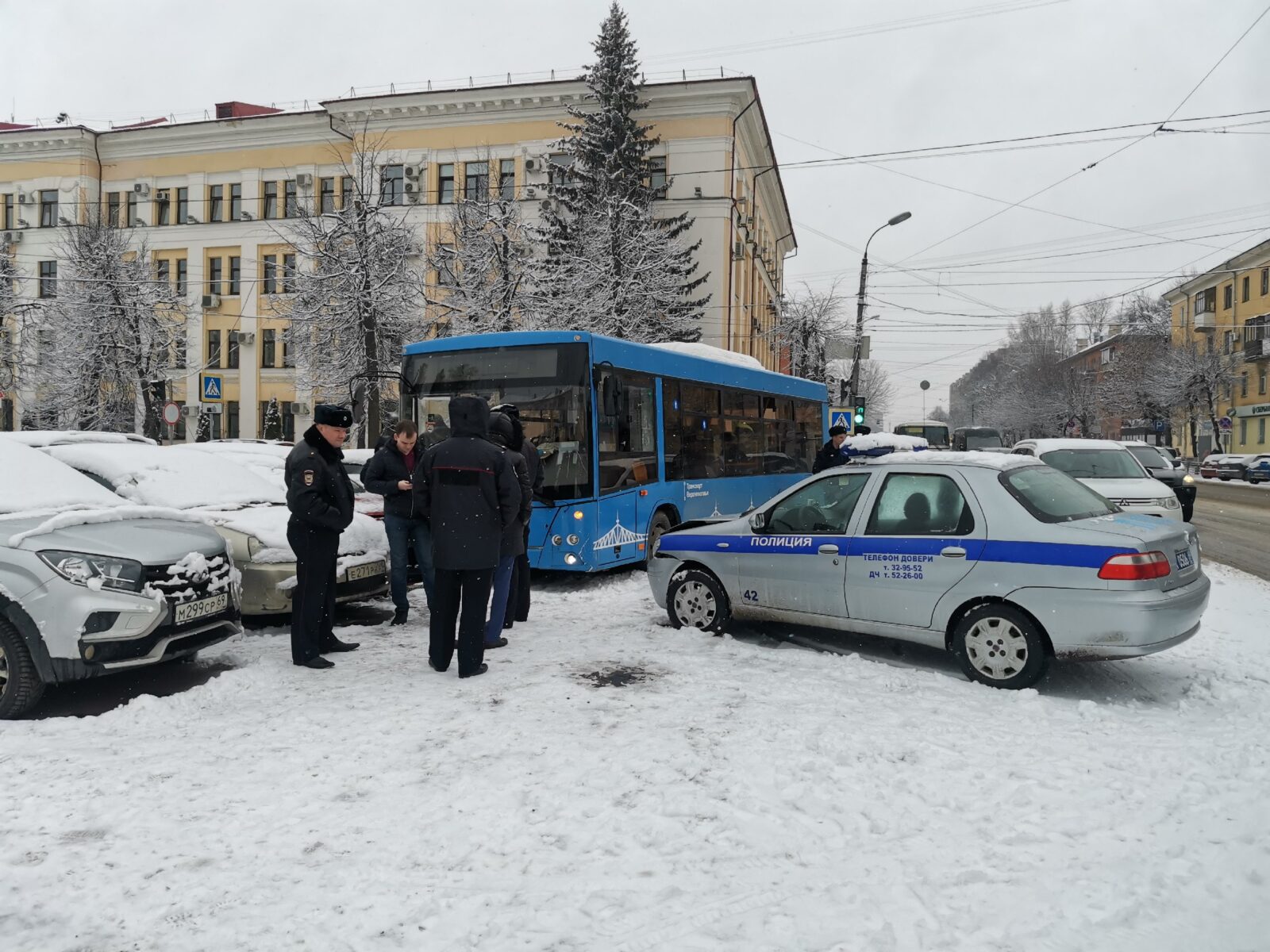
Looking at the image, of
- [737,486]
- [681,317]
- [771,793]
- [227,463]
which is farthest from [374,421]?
[771,793]

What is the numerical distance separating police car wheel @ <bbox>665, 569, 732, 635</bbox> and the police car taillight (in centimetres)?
292

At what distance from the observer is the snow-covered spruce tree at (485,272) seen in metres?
27.4

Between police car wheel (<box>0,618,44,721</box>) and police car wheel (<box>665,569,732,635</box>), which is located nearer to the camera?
police car wheel (<box>0,618,44,721</box>)

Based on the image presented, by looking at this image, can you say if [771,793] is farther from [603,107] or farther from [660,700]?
[603,107]

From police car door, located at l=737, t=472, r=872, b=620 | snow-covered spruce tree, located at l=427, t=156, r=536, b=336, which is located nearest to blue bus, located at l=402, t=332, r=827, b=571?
police car door, located at l=737, t=472, r=872, b=620

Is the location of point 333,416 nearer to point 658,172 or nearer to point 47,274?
point 658,172

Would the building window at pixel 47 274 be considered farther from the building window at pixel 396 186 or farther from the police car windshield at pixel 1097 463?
the police car windshield at pixel 1097 463

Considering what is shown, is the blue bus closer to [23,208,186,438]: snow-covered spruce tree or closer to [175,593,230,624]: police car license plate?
[175,593,230,624]: police car license plate

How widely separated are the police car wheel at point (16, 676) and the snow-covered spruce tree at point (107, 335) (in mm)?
27385

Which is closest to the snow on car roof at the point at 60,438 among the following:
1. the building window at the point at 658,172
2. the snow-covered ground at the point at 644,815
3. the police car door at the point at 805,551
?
the snow-covered ground at the point at 644,815

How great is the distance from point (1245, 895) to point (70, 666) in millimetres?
5782

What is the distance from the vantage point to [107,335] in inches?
1208

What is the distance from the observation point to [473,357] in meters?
10.0

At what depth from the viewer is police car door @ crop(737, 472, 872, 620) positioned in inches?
262
